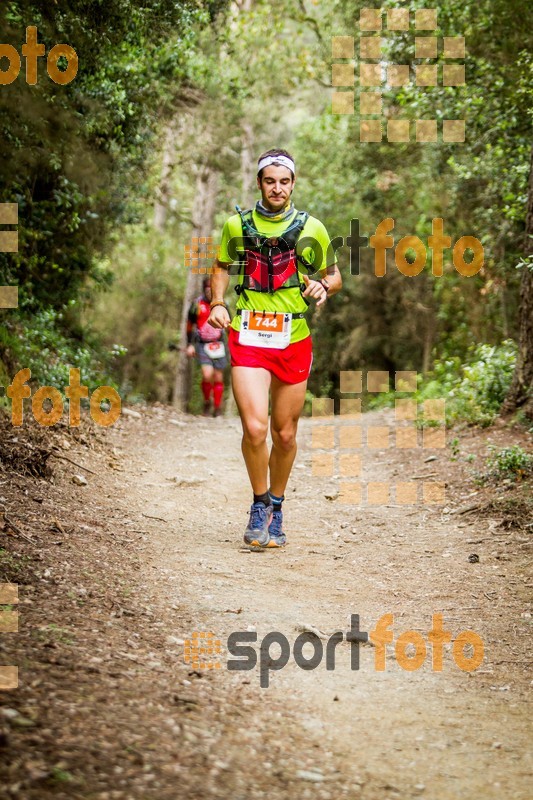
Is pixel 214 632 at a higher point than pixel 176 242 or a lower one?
lower

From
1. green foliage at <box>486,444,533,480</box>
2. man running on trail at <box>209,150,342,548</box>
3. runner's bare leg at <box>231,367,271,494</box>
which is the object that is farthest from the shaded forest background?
runner's bare leg at <box>231,367,271,494</box>

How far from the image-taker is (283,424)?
18.6ft

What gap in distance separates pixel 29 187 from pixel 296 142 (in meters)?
15.6

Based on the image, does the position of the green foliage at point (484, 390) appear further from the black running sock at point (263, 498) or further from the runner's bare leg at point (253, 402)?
the runner's bare leg at point (253, 402)

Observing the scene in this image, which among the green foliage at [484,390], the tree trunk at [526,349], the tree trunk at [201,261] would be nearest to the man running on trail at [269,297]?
the tree trunk at [526,349]

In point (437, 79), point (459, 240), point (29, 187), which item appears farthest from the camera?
point (459, 240)

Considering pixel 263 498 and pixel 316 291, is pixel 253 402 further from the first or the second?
pixel 316 291

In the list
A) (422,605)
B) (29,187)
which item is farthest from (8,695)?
(29,187)

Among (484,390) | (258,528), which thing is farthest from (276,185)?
(484,390)

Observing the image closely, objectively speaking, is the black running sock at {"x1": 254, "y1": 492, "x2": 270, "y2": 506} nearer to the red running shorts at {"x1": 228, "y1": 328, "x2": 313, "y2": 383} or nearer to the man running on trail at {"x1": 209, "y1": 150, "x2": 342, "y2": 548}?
the man running on trail at {"x1": 209, "y1": 150, "x2": 342, "y2": 548}

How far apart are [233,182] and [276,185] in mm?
20160

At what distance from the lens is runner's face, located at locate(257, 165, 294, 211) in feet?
17.4

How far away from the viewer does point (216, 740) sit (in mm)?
2723

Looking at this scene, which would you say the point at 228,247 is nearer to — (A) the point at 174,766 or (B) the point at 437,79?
(A) the point at 174,766
